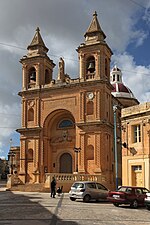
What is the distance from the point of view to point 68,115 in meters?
44.8

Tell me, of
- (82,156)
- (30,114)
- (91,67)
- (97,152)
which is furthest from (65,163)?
(91,67)

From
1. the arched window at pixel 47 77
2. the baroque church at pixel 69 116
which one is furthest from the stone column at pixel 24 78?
the arched window at pixel 47 77

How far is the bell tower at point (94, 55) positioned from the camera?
41.8 meters

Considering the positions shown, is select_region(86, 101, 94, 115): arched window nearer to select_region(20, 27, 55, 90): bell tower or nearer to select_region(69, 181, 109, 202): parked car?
select_region(20, 27, 55, 90): bell tower

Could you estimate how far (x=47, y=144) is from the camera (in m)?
44.7

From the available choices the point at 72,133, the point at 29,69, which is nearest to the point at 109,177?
the point at 72,133

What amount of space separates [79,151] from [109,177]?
4380 mm

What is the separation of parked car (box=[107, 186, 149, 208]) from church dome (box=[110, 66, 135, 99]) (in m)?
40.1

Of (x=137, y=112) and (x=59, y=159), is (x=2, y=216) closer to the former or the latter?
(x=137, y=112)

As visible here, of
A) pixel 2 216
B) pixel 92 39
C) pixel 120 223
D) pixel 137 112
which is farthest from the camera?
pixel 92 39

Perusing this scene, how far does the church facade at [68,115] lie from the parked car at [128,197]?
17.3 meters

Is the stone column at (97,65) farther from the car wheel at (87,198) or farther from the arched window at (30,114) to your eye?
the car wheel at (87,198)

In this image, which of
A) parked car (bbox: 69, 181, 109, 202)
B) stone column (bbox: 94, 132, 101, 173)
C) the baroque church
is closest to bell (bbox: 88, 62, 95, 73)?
the baroque church

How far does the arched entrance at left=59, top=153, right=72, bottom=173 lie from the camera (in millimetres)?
43875
